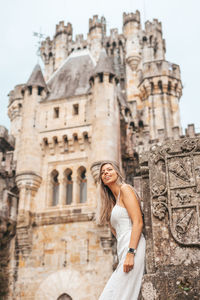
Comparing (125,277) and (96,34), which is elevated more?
(96,34)

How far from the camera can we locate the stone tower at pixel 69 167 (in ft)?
58.5

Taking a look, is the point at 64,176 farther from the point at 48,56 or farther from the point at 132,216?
the point at 48,56

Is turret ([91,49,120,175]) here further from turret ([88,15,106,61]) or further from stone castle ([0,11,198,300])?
turret ([88,15,106,61])

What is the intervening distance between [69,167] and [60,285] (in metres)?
5.93

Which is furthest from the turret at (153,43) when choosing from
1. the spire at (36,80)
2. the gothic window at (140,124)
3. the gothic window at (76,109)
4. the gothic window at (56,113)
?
the gothic window at (56,113)

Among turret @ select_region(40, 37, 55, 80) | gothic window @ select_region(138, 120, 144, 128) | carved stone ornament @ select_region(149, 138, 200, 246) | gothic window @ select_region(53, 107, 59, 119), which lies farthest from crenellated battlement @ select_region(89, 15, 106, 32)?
carved stone ornament @ select_region(149, 138, 200, 246)

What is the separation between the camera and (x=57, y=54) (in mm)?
35250

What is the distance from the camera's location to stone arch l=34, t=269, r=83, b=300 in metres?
17.5

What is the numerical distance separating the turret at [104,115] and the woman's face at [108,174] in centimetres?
1435

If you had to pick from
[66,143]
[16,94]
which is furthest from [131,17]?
[66,143]

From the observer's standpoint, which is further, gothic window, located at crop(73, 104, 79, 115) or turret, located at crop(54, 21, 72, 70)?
turret, located at crop(54, 21, 72, 70)

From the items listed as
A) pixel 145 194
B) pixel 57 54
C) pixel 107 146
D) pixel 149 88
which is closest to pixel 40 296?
pixel 107 146

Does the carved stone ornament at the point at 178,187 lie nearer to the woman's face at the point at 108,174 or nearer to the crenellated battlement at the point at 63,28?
the woman's face at the point at 108,174

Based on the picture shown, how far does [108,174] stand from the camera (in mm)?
4672
